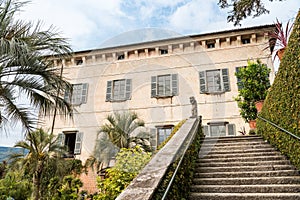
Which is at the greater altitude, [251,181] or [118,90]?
[118,90]

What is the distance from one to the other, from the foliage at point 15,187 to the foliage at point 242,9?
9183 millimetres

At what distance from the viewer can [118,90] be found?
1345 centimetres

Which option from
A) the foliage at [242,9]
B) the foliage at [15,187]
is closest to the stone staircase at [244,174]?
the foliage at [242,9]

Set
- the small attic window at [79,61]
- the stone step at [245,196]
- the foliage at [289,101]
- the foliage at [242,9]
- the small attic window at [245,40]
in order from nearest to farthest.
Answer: the stone step at [245,196]
the foliage at [289,101]
the foliage at [242,9]
the small attic window at [245,40]
the small attic window at [79,61]

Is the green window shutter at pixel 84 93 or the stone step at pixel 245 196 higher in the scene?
the green window shutter at pixel 84 93

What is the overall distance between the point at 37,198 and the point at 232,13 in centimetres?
822

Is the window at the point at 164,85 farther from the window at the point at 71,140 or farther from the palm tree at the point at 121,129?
the window at the point at 71,140

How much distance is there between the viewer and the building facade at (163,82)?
38.6ft

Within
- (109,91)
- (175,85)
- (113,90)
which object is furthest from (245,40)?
(109,91)

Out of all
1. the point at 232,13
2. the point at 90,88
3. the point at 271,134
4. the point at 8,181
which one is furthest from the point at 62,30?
the point at 90,88

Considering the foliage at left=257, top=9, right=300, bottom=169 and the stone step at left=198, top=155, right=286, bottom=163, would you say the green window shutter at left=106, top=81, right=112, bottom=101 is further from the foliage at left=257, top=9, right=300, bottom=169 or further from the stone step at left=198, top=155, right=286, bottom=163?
the foliage at left=257, top=9, right=300, bottom=169

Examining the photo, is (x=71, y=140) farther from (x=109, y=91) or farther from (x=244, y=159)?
(x=244, y=159)

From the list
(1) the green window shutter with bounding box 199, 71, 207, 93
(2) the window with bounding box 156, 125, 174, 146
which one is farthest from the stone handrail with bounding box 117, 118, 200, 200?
(1) the green window shutter with bounding box 199, 71, 207, 93

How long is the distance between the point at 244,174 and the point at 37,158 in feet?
23.9
